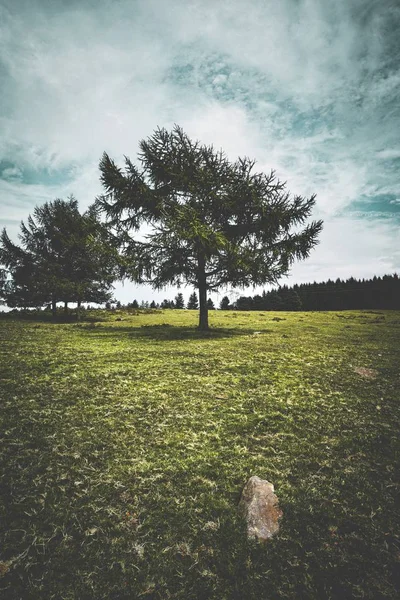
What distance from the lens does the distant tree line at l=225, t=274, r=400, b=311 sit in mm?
72812

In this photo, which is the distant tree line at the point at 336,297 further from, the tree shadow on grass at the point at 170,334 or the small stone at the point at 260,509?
the small stone at the point at 260,509

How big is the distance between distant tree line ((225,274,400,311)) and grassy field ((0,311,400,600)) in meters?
66.4

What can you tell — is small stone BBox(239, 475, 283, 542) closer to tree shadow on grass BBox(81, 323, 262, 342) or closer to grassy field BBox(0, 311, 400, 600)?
grassy field BBox(0, 311, 400, 600)

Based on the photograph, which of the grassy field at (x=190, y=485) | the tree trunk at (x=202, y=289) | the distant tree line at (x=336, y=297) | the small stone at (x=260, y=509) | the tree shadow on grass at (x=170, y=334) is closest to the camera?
the grassy field at (x=190, y=485)

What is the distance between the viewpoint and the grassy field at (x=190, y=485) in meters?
1.94

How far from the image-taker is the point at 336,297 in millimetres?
78125

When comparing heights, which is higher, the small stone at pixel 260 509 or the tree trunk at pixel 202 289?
the tree trunk at pixel 202 289

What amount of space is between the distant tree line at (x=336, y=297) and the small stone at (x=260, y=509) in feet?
224

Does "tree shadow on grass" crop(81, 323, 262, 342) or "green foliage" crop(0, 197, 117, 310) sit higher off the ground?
"green foliage" crop(0, 197, 117, 310)

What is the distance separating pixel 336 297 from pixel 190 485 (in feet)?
280

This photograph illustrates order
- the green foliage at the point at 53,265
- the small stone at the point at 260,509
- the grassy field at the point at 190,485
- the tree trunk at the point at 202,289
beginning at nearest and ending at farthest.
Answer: the grassy field at the point at 190,485 → the small stone at the point at 260,509 → the tree trunk at the point at 202,289 → the green foliage at the point at 53,265

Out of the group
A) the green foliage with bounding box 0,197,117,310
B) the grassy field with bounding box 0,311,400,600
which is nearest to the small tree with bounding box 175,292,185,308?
the green foliage with bounding box 0,197,117,310

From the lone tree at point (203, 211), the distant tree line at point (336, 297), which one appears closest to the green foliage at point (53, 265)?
the lone tree at point (203, 211)

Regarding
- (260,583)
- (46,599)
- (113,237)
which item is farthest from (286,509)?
(113,237)
